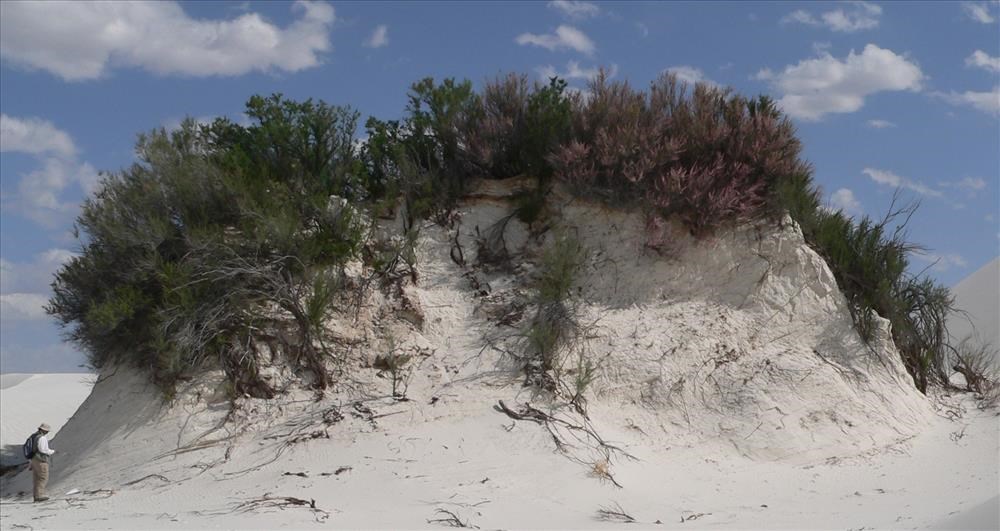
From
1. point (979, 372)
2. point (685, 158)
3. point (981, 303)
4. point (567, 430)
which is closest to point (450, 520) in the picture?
point (567, 430)

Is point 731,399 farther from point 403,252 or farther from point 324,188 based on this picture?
point 324,188

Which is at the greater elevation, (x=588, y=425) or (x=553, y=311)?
(x=553, y=311)

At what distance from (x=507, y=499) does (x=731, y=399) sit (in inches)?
146

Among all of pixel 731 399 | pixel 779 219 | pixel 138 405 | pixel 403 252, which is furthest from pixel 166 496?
pixel 779 219

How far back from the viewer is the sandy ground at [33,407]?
18697 millimetres

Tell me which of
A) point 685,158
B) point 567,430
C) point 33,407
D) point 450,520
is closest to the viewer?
point 450,520

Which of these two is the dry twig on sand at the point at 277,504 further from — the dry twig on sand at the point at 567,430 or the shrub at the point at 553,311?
the shrub at the point at 553,311

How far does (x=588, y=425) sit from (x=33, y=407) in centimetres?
1863

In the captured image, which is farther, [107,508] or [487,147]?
[487,147]

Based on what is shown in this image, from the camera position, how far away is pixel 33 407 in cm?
2333

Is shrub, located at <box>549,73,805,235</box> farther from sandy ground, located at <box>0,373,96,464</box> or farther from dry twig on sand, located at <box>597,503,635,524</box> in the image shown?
sandy ground, located at <box>0,373,96,464</box>

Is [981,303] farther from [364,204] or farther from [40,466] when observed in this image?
[40,466]

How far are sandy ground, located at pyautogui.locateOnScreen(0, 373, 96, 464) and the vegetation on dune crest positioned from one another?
16.7ft

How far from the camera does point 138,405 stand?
36.8 ft
